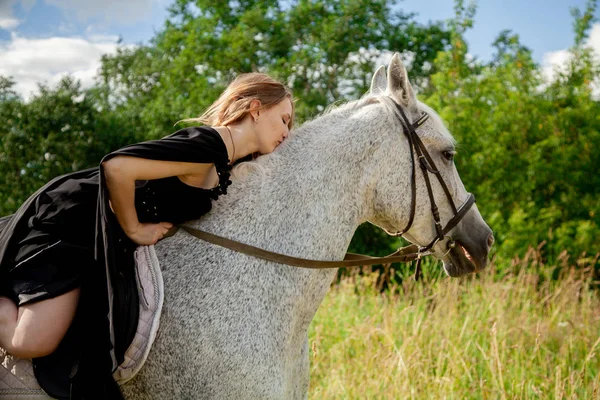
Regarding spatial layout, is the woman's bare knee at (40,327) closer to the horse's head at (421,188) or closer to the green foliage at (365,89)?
the horse's head at (421,188)

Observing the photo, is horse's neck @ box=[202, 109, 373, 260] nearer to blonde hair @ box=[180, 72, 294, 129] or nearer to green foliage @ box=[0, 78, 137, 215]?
blonde hair @ box=[180, 72, 294, 129]

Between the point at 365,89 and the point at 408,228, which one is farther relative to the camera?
the point at 365,89

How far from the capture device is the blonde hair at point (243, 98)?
9.23 ft

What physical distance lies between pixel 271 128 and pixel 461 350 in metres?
3.55

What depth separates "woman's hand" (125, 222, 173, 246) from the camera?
254 cm

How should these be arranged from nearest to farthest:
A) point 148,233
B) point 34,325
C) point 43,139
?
point 34,325, point 148,233, point 43,139

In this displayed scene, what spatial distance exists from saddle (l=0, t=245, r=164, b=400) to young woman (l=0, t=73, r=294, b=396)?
0.06m

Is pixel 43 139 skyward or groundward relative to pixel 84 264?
groundward

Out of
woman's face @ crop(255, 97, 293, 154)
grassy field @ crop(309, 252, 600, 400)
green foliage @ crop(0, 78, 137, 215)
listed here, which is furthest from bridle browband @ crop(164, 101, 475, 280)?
green foliage @ crop(0, 78, 137, 215)

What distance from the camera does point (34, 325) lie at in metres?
2.24

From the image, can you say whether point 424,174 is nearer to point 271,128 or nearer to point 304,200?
point 304,200

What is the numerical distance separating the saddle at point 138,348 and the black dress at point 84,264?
0.05 meters

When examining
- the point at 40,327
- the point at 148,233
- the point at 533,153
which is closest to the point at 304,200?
the point at 148,233

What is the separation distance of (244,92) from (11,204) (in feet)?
49.1
